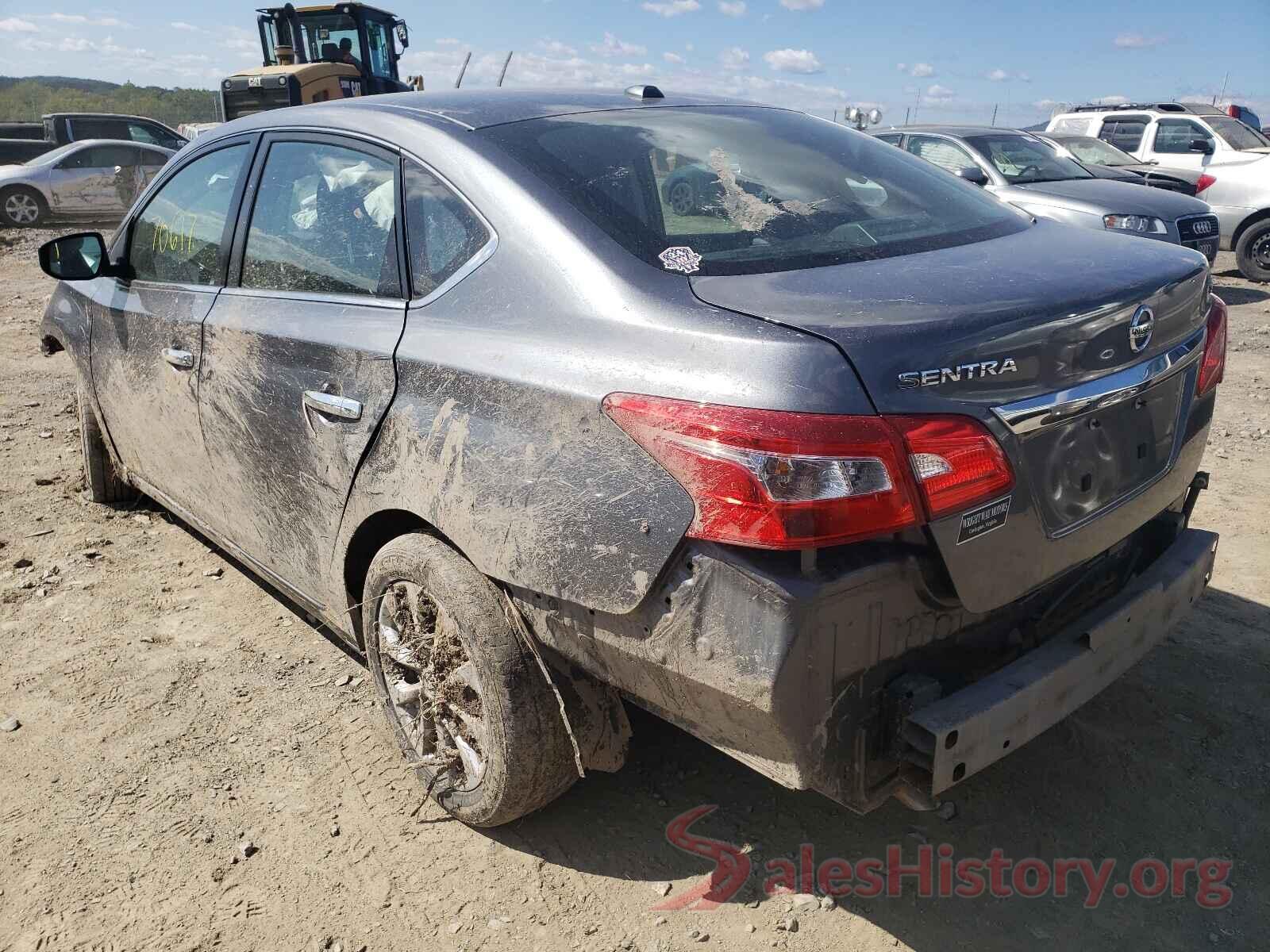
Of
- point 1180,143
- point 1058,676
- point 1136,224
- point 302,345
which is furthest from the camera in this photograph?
point 1180,143

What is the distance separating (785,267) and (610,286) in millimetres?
380

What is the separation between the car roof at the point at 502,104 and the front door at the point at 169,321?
1.15ft

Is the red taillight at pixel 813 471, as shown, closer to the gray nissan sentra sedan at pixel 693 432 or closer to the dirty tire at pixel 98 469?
the gray nissan sentra sedan at pixel 693 432

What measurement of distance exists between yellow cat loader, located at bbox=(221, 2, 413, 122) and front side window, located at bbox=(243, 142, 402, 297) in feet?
44.0

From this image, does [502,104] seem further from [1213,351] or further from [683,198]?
[1213,351]

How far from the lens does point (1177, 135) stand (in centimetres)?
1229

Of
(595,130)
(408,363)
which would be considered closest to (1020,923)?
(408,363)

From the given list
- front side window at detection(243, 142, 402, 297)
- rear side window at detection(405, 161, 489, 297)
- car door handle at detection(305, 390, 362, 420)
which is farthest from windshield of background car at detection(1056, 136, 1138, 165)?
car door handle at detection(305, 390, 362, 420)

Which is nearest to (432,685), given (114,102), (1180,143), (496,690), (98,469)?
(496,690)

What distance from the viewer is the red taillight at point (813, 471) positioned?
1.63 m

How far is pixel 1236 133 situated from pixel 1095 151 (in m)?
2.21

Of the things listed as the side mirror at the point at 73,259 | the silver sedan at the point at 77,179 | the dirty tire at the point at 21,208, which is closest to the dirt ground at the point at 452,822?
the side mirror at the point at 73,259

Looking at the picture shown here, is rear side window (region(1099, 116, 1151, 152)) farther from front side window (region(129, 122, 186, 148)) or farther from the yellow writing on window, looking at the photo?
front side window (region(129, 122, 186, 148))

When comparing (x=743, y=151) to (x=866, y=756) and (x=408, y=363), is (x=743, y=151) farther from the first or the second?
(x=866, y=756)
